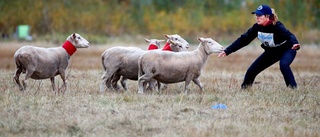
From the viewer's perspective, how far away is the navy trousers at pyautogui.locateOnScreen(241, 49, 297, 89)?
1402 centimetres

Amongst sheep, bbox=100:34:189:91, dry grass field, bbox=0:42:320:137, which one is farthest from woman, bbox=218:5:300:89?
sheep, bbox=100:34:189:91

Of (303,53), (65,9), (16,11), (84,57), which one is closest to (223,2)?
(65,9)

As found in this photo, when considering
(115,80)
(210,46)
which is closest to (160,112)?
(210,46)

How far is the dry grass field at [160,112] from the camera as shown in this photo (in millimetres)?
9938

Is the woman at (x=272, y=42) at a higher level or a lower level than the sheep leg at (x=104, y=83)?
higher

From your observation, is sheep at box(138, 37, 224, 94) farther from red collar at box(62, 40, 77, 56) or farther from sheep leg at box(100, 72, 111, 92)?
red collar at box(62, 40, 77, 56)

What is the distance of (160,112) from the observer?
11195mm

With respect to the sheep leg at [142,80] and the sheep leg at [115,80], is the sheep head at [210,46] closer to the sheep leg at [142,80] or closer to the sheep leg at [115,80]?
the sheep leg at [142,80]

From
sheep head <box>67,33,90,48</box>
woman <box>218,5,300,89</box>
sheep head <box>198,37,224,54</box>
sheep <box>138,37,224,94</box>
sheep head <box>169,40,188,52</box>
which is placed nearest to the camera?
sheep <box>138,37,224,94</box>

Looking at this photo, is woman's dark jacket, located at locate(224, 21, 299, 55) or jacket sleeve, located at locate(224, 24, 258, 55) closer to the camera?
woman's dark jacket, located at locate(224, 21, 299, 55)

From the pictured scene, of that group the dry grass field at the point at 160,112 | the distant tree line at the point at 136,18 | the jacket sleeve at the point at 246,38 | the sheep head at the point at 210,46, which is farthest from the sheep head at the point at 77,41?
the distant tree line at the point at 136,18

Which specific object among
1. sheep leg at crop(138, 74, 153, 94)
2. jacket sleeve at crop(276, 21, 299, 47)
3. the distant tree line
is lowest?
the distant tree line

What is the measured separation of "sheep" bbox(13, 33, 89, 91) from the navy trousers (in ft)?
12.3

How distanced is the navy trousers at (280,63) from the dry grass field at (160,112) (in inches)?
11.3
